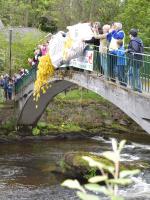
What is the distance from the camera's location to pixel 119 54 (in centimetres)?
1350

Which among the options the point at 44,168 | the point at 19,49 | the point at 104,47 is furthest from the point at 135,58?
the point at 19,49

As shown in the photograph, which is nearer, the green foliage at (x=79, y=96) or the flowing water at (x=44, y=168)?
the flowing water at (x=44, y=168)

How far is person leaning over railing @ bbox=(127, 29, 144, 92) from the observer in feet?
40.1

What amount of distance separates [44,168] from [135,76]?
11387 mm

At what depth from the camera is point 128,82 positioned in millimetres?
13148

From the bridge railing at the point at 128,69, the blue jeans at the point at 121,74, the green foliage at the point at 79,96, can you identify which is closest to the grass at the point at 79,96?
the green foliage at the point at 79,96

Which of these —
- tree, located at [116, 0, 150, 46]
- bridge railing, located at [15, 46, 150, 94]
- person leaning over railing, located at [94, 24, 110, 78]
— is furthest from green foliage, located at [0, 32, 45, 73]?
person leaning over railing, located at [94, 24, 110, 78]

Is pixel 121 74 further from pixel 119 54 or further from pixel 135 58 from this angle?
pixel 135 58

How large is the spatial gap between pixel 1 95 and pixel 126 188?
17.0 meters

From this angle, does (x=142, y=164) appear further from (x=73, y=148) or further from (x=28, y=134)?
(x=28, y=134)

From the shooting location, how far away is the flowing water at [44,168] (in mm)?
17625

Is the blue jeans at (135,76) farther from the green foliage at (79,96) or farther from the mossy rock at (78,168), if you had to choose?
the green foliage at (79,96)

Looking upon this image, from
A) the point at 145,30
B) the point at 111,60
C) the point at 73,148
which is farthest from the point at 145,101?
the point at 145,30

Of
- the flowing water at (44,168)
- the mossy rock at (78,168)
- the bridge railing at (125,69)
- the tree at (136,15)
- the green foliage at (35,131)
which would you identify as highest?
the tree at (136,15)
